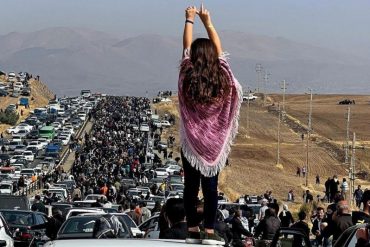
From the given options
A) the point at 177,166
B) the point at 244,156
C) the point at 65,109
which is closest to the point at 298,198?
the point at 177,166

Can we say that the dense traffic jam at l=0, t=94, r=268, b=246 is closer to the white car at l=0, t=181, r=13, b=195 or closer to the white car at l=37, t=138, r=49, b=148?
the white car at l=37, t=138, r=49, b=148

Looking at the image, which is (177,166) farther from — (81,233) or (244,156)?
(81,233)

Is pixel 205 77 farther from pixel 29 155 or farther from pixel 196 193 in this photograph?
pixel 29 155

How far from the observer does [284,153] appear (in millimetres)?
108438

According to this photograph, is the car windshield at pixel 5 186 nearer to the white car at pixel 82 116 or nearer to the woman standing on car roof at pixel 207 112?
the woman standing on car roof at pixel 207 112

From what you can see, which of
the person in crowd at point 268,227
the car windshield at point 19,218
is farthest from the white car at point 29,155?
the person in crowd at point 268,227

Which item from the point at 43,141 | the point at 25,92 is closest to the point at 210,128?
the point at 43,141

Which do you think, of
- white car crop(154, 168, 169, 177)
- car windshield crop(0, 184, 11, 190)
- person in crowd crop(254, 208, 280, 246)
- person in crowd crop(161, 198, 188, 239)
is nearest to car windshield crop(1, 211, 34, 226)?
person in crowd crop(254, 208, 280, 246)

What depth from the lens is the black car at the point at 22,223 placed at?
2338cm

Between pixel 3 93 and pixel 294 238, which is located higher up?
pixel 3 93

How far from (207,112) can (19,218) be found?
19.0 meters

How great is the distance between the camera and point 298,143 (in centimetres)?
12088

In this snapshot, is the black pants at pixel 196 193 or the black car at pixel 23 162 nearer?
the black pants at pixel 196 193

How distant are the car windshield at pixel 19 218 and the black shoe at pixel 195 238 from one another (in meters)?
18.2
